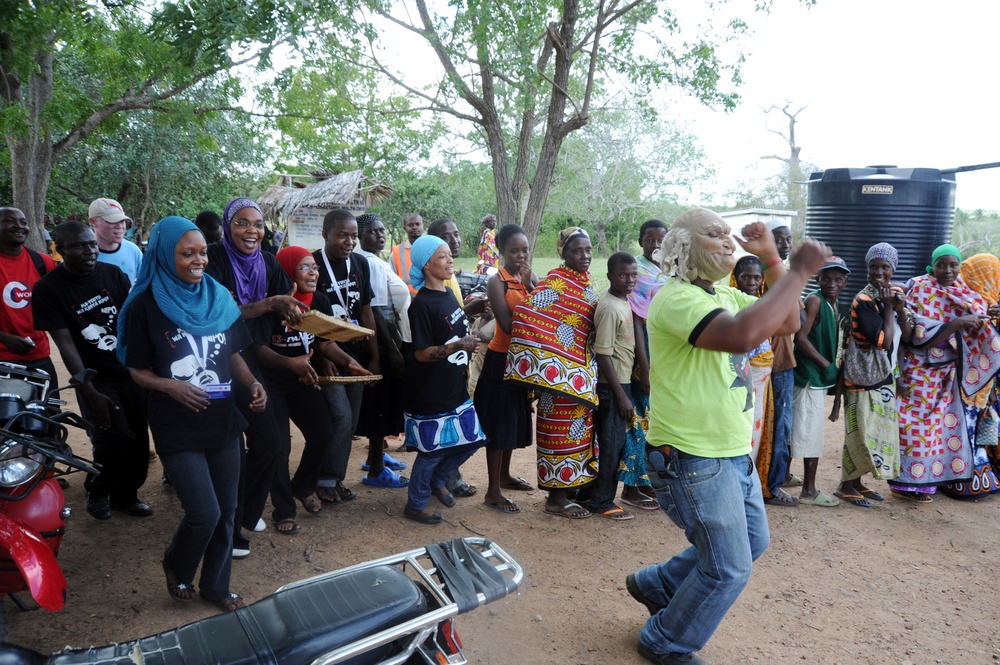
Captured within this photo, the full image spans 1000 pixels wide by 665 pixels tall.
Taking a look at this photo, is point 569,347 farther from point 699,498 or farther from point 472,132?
point 472,132

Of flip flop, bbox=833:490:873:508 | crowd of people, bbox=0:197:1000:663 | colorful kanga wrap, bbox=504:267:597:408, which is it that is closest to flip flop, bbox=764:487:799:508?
crowd of people, bbox=0:197:1000:663

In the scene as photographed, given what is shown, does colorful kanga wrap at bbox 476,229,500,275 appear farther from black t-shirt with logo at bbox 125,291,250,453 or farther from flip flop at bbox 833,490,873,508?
black t-shirt with logo at bbox 125,291,250,453

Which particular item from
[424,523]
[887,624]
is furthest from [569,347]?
[887,624]

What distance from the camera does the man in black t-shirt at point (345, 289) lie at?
4738mm

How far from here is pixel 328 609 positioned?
2076 millimetres

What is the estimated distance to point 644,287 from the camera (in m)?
4.94

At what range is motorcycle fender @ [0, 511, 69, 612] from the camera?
2.66 metres

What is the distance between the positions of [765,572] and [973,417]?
2521 mm

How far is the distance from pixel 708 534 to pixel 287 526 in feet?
8.67

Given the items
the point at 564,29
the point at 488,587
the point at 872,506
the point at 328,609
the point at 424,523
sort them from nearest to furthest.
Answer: the point at 328,609 → the point at 488,587 → the point at 424,523 → the point at 872,506 → the point at 564,29

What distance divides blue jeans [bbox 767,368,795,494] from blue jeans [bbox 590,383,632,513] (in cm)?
110

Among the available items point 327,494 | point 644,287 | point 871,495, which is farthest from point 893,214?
point 327,494

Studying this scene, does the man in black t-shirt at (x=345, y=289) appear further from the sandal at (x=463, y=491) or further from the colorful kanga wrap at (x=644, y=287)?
the colorful kanga wrap at (x=644, y=287)

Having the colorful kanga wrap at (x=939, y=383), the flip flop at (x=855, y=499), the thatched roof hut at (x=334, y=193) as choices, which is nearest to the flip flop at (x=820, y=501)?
the flip flop at (x=855, y=499)
